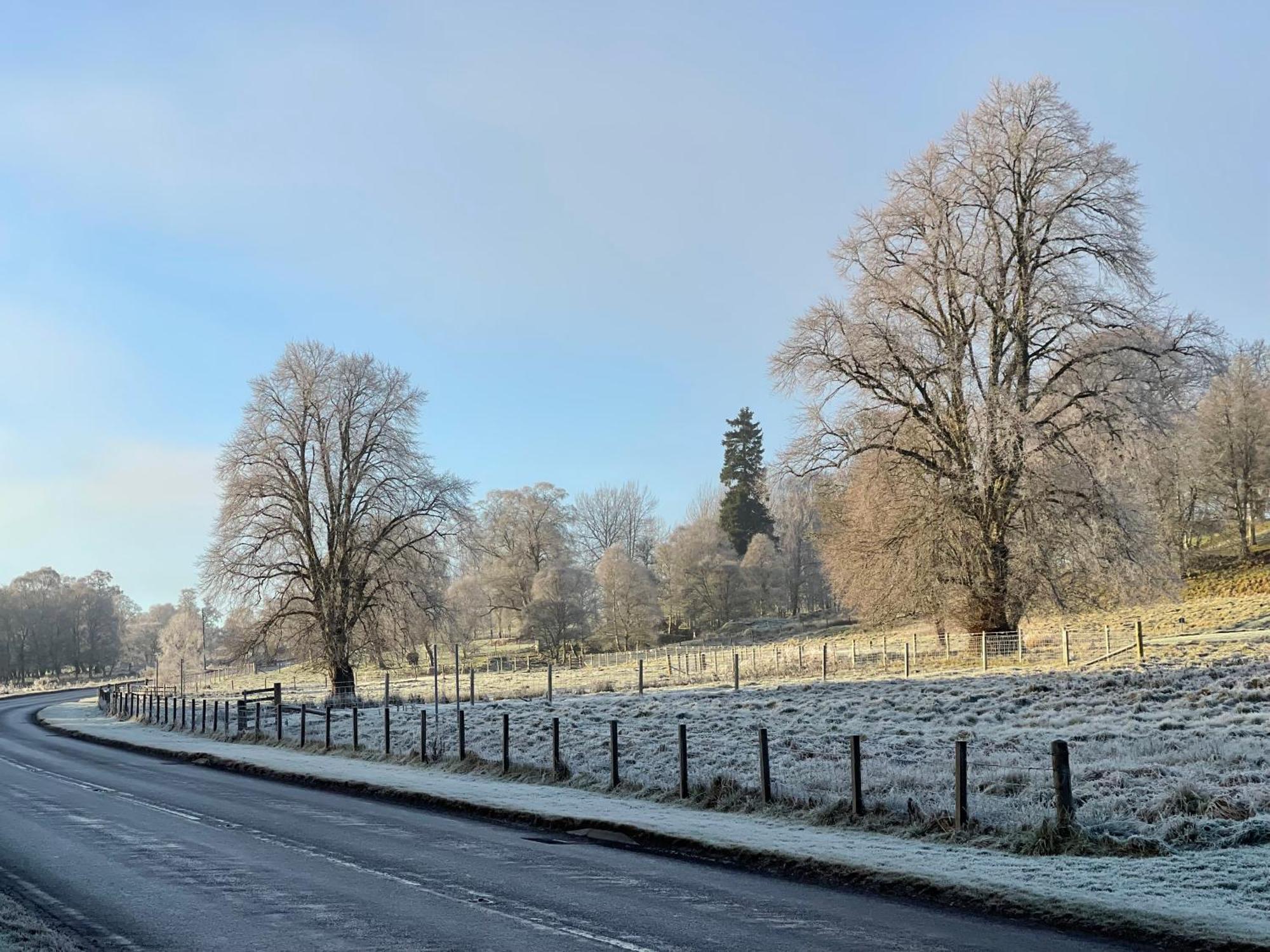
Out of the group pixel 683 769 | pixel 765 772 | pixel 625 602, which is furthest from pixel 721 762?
pixel 625 602

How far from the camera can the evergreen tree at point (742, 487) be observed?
340ft

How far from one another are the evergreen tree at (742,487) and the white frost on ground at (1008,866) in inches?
3291

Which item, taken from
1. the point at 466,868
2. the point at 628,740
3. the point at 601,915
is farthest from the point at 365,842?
the point at 628,740

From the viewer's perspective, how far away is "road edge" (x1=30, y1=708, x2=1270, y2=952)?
7531mm

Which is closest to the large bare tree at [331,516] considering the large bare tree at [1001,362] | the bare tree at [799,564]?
the large bare tree at [1001,362]

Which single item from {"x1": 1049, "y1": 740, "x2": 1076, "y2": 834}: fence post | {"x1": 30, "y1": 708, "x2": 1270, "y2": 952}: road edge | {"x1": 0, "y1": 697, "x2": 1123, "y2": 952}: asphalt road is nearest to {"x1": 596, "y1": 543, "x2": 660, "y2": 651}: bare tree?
{"x1": 30, "y1": 708, "x2": 1270, "y2": 952}: road edge

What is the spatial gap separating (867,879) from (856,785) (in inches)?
127

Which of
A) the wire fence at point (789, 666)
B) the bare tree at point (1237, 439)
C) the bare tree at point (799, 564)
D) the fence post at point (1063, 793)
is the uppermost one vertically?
the bare tree at point (1237, 439)

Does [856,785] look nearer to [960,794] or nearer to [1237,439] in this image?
[960,794]

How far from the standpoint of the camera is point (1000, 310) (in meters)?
32.6

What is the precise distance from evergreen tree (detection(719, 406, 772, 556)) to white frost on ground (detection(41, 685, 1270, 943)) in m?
83.6

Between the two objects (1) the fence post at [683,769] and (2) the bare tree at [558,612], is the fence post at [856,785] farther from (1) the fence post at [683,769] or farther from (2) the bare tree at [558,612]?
(2) the bare tree at [558,612]

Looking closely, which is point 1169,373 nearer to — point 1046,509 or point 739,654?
point 1046,509

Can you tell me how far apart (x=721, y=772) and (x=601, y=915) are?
27.4ft
